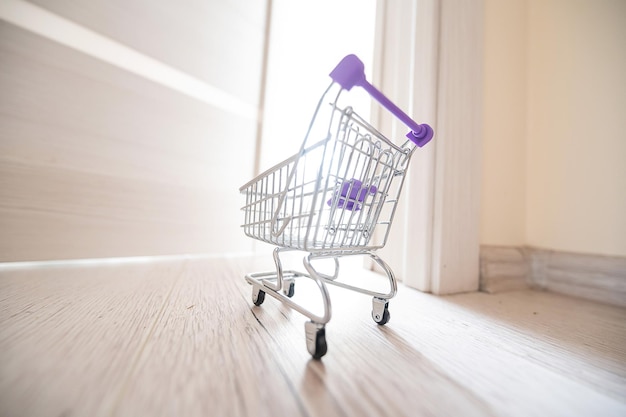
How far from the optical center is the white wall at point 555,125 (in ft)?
2.58

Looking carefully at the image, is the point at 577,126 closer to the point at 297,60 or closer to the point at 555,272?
the point at 555,272

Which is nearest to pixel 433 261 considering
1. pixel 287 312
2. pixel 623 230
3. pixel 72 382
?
pixel 287 312

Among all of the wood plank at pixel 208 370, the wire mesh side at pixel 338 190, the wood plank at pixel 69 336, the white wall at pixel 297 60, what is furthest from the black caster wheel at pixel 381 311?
the white wall at pixel 297 60

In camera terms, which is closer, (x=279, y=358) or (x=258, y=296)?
(x=279, y=358)

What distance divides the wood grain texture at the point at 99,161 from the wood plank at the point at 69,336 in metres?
0.21

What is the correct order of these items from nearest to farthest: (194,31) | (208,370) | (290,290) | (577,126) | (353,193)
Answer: (208,370) < (353,193) < (290,290) < (577,126) < (194,31)

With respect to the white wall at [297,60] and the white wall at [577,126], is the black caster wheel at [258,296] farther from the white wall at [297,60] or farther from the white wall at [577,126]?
the white wall at [577,126]

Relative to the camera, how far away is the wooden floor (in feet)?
0.84

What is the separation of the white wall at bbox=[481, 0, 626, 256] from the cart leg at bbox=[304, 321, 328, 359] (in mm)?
902

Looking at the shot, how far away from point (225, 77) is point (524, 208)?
168cm

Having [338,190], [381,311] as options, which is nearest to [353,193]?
[338,190]

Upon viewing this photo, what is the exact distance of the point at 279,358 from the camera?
343 millimetres

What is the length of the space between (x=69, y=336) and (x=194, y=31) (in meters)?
1.38

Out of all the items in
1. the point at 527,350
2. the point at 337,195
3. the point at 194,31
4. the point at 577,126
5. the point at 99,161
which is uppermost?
the point at 194,31
